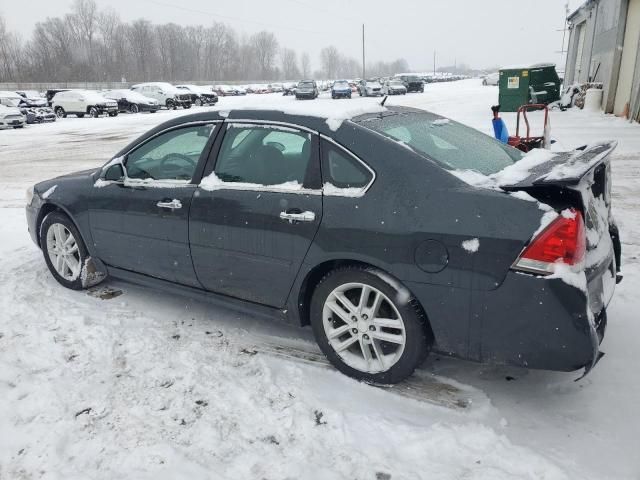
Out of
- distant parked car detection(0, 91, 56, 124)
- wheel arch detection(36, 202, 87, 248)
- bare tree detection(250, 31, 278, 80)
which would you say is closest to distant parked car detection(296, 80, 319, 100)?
distant parked car detection(0, 91, 56, 124)

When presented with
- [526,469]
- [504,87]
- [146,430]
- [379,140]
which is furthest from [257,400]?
[504,87]

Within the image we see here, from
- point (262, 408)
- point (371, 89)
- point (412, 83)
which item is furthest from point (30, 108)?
point (412, 83)

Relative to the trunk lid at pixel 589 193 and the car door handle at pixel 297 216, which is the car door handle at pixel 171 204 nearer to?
the car door handle at pixel 297 216

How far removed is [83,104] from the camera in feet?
98.8

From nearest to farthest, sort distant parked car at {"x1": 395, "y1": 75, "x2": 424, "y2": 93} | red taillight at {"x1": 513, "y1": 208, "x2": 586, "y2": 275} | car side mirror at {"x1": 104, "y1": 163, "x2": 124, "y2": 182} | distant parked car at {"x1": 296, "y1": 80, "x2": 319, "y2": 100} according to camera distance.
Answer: red taillight at {"x1": 513, "y1": 208, "x2": 586, "y2": 275}
car side mirror at {"x1": 104, "y1": 163, "x2": 124, "y2": 182}
distant parked car at {"x1": 296, "y1": 80, "x2": 319, "y2": 100}
distant parked car at {"x1": 395, "y1": 75, "x2": 424, "y2": 93}

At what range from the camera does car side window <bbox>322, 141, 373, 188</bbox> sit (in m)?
2.95

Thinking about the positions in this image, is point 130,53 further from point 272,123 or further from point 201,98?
point 272,123

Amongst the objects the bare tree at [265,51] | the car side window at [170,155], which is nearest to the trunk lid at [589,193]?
→ the car side window at [170,155]

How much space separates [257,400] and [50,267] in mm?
2844

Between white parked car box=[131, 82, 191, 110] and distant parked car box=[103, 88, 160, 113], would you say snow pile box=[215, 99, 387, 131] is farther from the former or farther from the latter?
white parked car box=[131, 82, 191, 110]

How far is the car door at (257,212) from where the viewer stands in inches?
123

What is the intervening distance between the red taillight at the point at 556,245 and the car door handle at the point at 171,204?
2.32 metres

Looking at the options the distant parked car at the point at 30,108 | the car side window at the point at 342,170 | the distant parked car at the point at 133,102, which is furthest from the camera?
the distant parked car at the point at 133,102

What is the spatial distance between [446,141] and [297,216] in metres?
1.11
